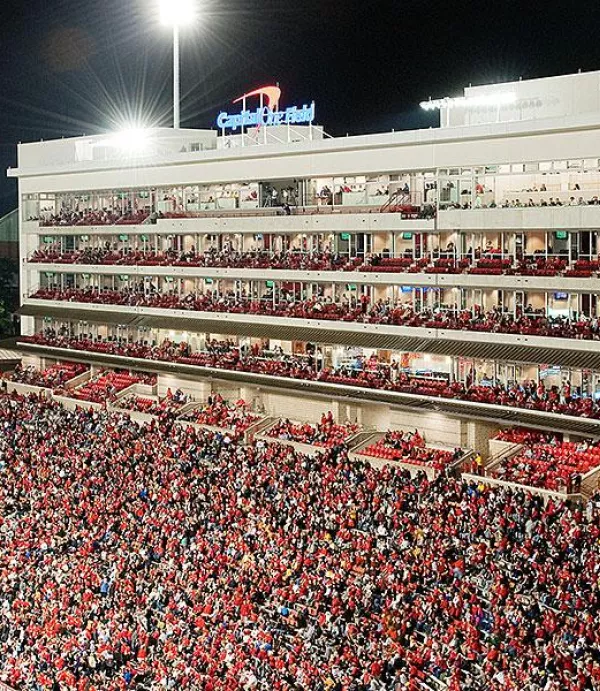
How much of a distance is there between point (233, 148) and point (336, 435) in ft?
47.7

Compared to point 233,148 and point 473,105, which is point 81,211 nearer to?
A: point 233,148

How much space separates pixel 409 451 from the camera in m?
41.8

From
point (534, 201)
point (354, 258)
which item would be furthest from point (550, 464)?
point (354, 258)

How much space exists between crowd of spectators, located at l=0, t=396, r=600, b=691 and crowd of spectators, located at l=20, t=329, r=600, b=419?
3603 millimetres

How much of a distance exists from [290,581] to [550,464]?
9078 mm

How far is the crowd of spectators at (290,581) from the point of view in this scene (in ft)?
96.2

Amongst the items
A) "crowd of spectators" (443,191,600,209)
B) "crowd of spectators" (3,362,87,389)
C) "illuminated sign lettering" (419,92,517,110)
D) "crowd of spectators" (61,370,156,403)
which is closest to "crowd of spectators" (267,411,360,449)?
"crowd of spectators" (443,191,600,209)

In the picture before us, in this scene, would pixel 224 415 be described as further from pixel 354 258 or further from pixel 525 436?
pixel 525 436

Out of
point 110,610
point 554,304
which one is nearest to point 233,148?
point 554,304

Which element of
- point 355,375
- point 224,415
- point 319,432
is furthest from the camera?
point 224,415

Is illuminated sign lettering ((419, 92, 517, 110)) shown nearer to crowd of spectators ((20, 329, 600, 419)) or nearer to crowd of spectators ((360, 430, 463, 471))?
crowd of spectators ((20, 329, 600, 419))

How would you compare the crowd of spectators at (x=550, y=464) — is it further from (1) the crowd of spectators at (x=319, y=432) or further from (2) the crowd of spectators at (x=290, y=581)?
(1) the crowd of spectators at (x=319, y=432)

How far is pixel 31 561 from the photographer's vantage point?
130 feet

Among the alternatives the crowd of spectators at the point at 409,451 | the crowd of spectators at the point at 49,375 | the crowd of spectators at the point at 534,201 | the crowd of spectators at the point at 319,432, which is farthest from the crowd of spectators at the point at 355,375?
the crowd of spectators at the point at 534,201
